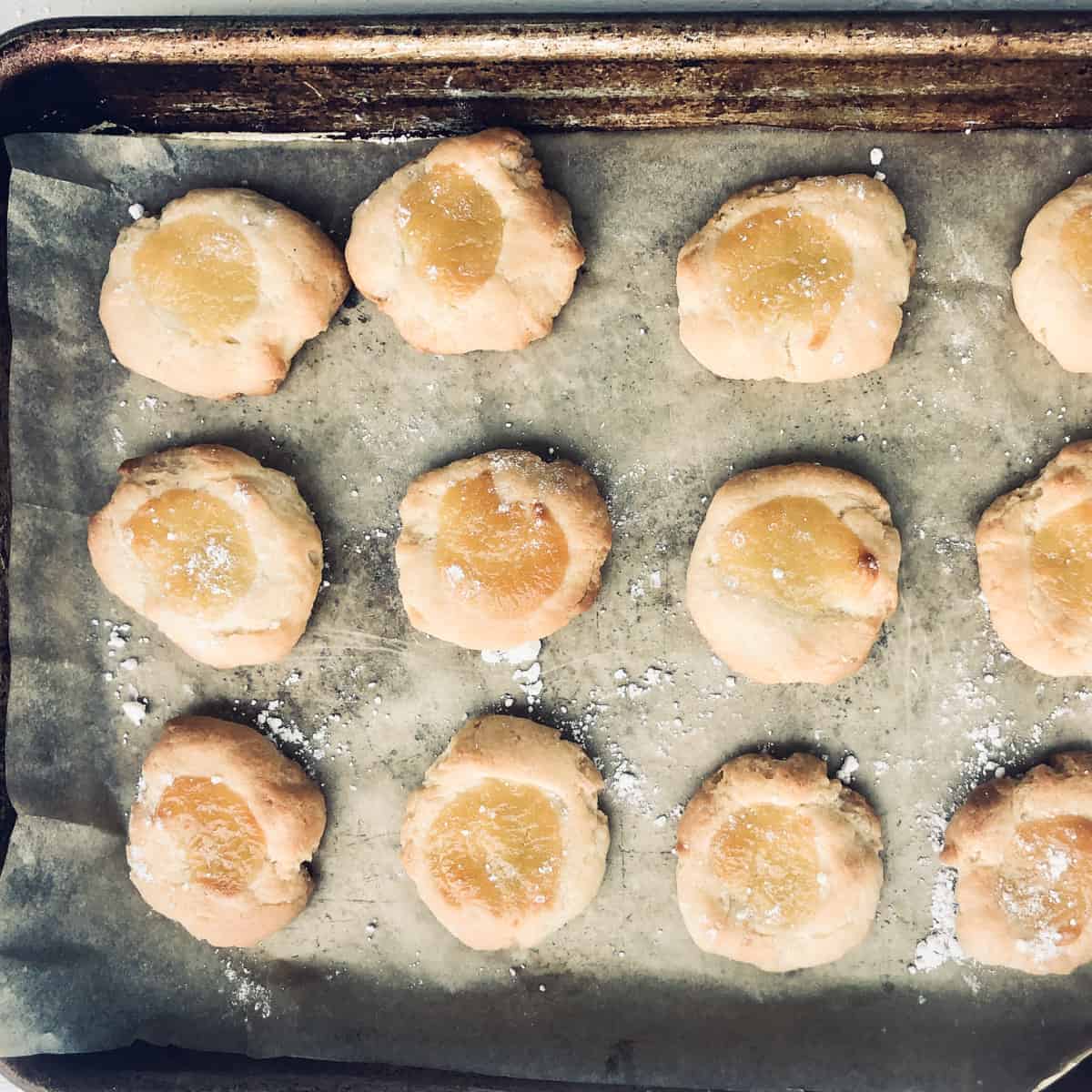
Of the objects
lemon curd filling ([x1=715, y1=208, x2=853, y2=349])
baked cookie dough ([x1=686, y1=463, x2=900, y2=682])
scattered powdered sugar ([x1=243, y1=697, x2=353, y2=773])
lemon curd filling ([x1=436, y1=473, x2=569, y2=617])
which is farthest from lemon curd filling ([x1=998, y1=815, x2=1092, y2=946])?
scattered powdered sugar ([x1=243, y1=697, x2=353, y2=773])

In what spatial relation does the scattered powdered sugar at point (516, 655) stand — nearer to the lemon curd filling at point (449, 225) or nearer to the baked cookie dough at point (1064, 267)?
the lemon curd filling at point (449, 225)

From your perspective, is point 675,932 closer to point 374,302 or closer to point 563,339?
point 563,339

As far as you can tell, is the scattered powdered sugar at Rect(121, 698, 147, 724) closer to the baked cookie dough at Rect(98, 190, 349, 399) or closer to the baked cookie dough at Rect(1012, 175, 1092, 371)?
the baked cookie dough at Rect(98, 190, 349, 399)

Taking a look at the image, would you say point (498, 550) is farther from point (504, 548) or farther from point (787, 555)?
point (787, 555)

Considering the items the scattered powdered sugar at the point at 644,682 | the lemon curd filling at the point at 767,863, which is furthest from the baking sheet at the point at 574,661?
the lemon curd filling at the point at 767,863

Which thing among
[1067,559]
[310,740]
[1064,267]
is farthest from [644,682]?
[1064,267]
